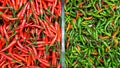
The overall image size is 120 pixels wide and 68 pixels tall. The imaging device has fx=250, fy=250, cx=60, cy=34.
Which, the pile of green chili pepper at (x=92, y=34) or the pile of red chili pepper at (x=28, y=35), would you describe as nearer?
the pile of red chili pepper at (x=28, y=35)

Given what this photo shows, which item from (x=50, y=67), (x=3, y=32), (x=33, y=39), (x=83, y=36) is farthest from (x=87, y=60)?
(x=3, y=32)

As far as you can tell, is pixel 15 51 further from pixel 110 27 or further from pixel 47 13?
pixel 110 27

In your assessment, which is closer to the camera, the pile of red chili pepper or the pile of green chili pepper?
the pile of red chili pepper

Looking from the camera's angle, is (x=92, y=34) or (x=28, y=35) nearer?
(x=28, y=35)
